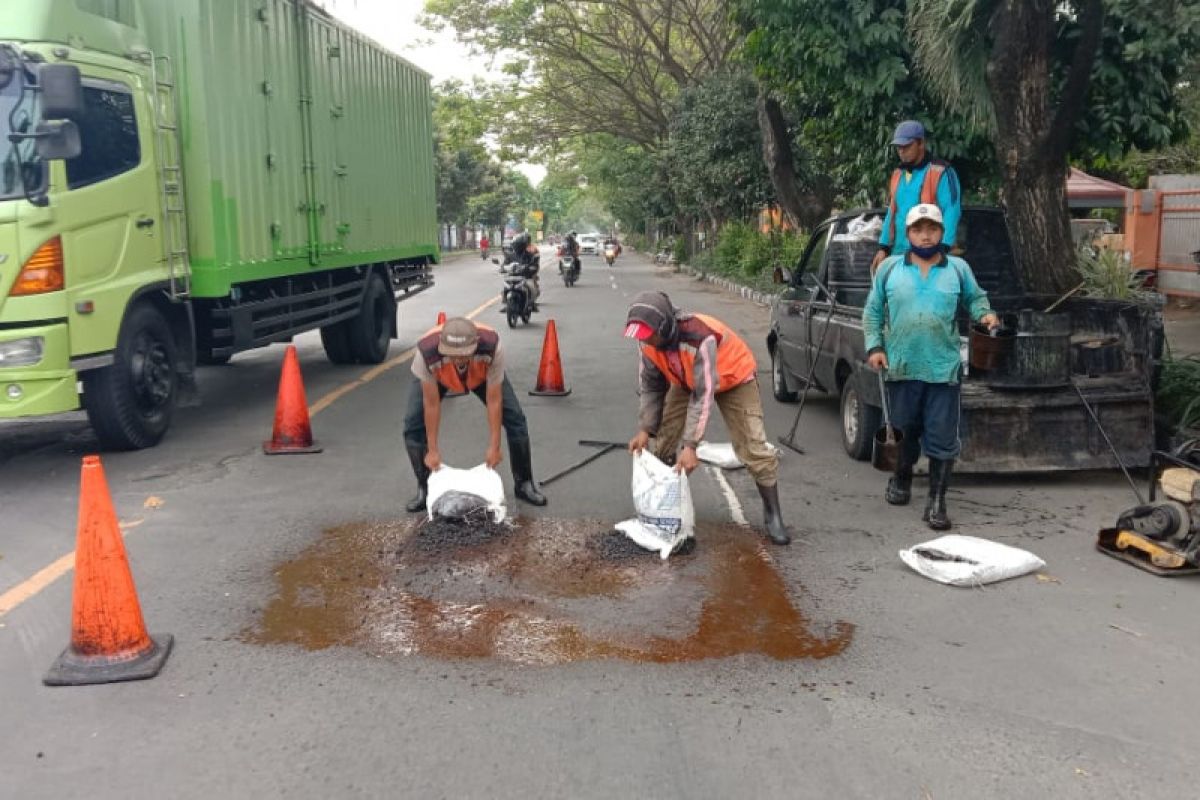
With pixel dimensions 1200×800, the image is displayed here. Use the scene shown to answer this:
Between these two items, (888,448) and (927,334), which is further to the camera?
(888,448)

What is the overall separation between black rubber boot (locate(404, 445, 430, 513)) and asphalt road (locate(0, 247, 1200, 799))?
0.74ft

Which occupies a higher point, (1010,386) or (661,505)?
(1010,386)

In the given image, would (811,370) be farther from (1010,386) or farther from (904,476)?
(904,476)

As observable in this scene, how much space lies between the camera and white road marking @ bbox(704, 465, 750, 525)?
6.26 m

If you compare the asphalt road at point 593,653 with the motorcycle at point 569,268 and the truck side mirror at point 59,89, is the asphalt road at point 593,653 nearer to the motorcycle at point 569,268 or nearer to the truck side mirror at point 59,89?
the truck side mirror at point 59,89

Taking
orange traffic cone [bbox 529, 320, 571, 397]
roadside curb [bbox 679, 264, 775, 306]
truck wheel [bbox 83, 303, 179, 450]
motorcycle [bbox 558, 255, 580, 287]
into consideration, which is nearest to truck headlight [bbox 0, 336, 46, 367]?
truck wheel [bbox 83, 303, 179, 450]

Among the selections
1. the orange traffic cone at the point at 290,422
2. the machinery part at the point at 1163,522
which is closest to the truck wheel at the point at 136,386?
the orange traffic cone at the point at 290,422

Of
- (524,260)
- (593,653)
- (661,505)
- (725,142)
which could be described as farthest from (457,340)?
(725,142)

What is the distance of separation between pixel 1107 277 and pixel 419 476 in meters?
7.14

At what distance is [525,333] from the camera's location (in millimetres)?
17000

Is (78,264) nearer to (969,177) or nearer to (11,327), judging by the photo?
(11,327)

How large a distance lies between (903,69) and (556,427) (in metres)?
4.55

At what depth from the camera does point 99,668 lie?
4.05m

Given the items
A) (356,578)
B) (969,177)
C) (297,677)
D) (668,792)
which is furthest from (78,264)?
(969,177)
